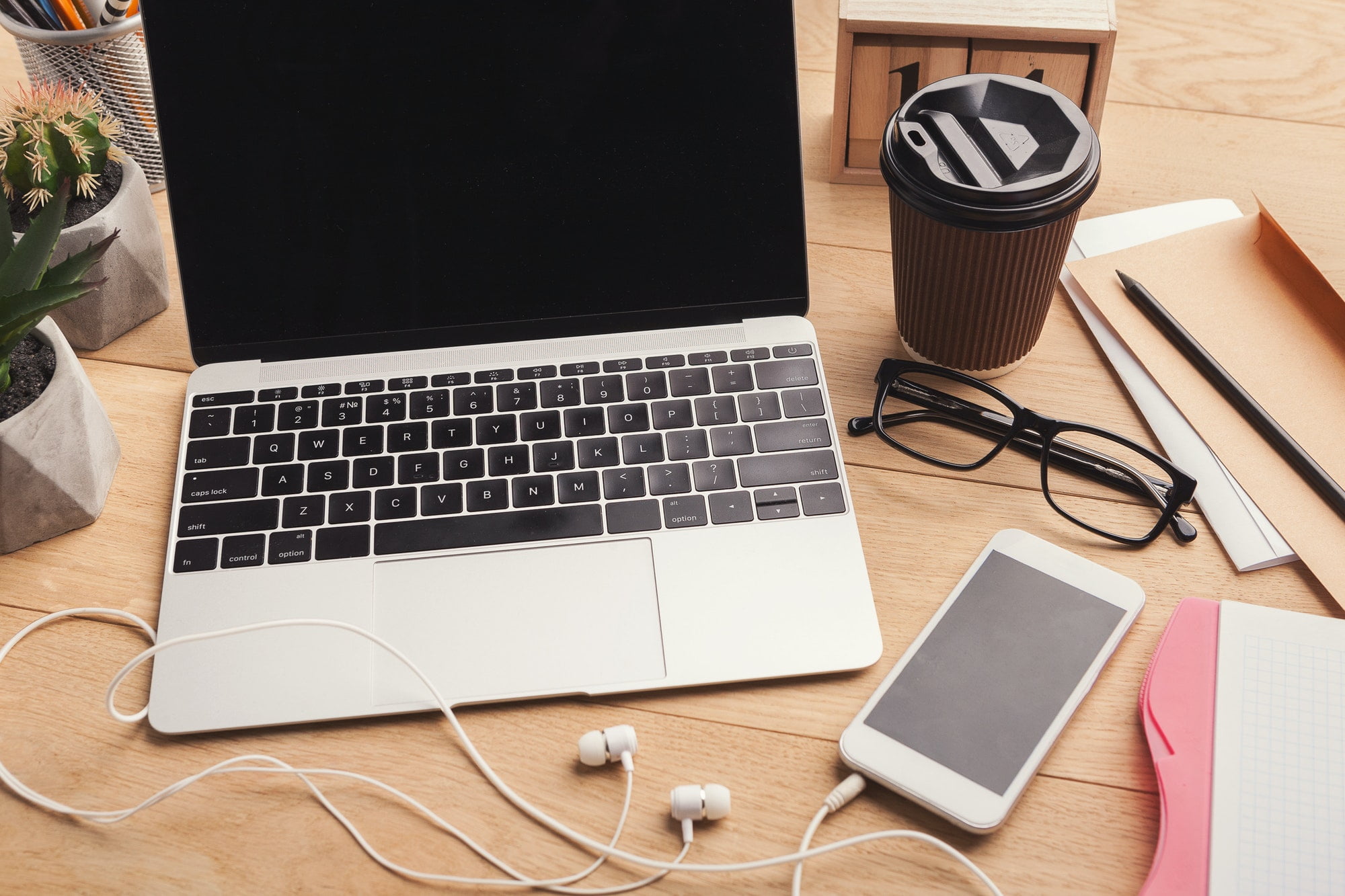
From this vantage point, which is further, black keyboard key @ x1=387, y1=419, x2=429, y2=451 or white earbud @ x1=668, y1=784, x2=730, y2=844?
black keyboard key @ x1=387, y1=419, x2=429, y2=451

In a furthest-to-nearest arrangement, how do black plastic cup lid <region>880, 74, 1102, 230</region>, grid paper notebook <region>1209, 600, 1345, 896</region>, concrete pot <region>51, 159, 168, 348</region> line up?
concrete pot <region>51, 159, 168, 348</region>
black plastic cup lid <region>880, 74, 1102, 230</region>
grid paper notebook <region>1209, 600, 1345, 896</region>

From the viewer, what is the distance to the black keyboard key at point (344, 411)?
70cm

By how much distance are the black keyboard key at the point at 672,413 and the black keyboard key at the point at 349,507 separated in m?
0.20

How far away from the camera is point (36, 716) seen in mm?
602

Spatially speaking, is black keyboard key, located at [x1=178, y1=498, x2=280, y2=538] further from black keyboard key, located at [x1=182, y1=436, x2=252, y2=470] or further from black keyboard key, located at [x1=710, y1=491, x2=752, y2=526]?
black keyboard key, located at [x1=710, y1=491, x2=752, y2=526]

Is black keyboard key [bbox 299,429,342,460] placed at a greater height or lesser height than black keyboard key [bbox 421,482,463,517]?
greater

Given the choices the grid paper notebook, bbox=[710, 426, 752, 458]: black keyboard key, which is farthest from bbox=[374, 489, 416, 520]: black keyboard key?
the grid paper notebook

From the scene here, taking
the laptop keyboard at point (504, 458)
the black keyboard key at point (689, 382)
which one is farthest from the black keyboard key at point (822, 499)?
the black keyboard key at point (689, 382)

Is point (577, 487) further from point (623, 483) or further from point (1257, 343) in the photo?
point (1257, 343)

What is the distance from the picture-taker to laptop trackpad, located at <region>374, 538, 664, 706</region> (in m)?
0.60

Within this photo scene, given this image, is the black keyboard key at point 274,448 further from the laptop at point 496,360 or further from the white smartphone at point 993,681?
the white smartphone at point 993,681

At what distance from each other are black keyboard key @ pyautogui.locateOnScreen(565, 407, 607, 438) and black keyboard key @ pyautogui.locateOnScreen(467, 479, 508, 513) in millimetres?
58

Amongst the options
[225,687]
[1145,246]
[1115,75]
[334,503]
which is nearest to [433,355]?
[334,503]

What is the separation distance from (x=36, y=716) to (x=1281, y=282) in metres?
0.90
